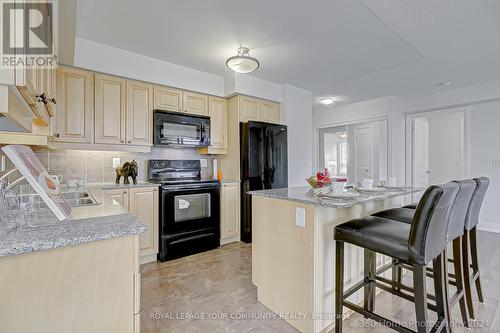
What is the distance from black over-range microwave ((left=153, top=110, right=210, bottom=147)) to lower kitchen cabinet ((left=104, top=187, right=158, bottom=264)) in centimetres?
66

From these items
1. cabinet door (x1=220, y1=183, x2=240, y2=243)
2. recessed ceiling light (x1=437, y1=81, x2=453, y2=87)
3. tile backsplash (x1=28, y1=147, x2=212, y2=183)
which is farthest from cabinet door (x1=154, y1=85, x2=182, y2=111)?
recessed ceiling light (x1=437, y1=81, x2=453, y2=87)

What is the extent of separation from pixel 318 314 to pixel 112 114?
285 cm

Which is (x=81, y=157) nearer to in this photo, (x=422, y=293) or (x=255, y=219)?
(x=255, y=219)

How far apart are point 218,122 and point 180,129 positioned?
0.64 metres

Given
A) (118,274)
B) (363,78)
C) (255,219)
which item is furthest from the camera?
(363,78)

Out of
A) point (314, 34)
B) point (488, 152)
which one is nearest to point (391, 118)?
point (488, 152)

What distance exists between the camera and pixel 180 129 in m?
3.23

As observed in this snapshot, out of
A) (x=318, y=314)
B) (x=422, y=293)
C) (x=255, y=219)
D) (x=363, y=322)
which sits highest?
(x=255, y=219)

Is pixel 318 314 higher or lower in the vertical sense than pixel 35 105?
lower

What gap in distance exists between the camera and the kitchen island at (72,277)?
0.77m

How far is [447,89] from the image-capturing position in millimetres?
4234

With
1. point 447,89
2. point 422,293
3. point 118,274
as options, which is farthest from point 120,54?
point 447,89

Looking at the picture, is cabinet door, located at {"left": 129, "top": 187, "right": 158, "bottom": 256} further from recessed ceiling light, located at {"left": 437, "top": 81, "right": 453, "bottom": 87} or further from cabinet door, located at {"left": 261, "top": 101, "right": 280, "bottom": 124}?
recessed ceiling light, located at {"left": 437, "top": 81, "right": 453, "bottom": 87}

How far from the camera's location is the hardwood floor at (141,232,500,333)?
66.9 inches
